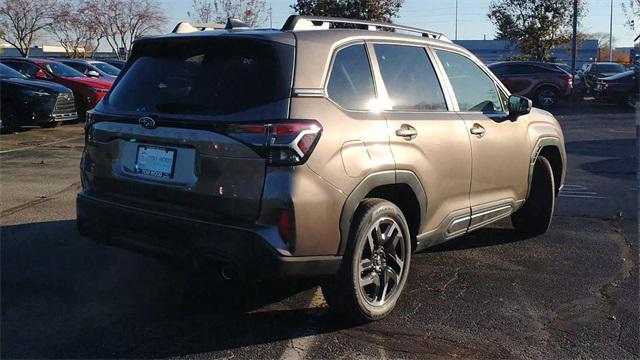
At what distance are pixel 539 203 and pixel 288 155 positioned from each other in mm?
3606

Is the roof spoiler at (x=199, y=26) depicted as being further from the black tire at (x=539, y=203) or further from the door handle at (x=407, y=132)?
the black tire at (x=539, y=203)

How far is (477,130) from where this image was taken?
4969 mm

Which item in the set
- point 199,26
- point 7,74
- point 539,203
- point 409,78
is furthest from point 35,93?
point 409,78

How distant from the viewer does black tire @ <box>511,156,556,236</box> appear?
6.16 m

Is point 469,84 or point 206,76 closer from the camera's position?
point 206,76

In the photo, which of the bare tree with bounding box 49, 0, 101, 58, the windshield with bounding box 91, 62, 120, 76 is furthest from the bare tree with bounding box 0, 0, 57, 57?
the windshield with bounding box 91, 62, 120, 76

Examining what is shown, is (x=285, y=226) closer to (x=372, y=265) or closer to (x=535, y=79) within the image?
(x=372, y=265)

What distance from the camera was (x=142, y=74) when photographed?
4176 millimetres

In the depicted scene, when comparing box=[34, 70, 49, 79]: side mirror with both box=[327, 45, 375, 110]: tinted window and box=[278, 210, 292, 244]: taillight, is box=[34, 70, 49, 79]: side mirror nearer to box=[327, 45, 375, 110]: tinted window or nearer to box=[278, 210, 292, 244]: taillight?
box=[327, 45, 375, 110]: tinted window

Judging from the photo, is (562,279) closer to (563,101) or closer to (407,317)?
(407,317)

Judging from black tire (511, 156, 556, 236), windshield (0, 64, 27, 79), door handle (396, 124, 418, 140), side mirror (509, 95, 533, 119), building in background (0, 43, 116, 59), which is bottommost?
black tire (511, 156, 556, 236)

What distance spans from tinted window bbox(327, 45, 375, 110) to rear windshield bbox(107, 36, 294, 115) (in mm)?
349

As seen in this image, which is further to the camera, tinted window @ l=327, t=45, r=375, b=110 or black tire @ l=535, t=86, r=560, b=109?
black tire @ l=535, t=86, r=560, b=109

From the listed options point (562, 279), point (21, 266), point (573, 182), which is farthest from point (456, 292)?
point (573, 182)
